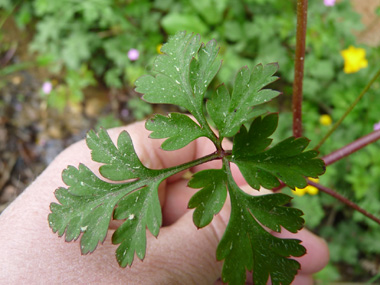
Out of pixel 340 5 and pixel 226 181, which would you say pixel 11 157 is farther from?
pixel 340 5

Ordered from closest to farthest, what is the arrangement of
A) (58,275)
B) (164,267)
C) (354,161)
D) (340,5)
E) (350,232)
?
1. (58,275)
2. (164,267)
3. (354,161)
4. (350,232)
5. (340,5)

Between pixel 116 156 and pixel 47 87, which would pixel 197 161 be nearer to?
pixel 116 156

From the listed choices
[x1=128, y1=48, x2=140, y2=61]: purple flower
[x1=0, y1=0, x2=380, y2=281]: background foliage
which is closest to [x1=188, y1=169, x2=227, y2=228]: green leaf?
[x1=0, y1=0, x2=380, y2=281]: background foliage

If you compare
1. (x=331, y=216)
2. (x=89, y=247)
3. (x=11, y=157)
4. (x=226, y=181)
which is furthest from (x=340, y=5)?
(x=11, y=157)

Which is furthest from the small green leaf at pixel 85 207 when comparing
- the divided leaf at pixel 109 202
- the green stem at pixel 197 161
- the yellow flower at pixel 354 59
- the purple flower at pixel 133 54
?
the yellow flower at pixel 354 59

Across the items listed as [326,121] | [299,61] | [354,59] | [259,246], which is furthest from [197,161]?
[354,59]

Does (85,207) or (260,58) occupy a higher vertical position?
(85,207)

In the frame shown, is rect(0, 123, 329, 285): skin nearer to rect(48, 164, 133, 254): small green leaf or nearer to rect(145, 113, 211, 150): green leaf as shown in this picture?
rect(48, 164, 133, 254): small green leaf

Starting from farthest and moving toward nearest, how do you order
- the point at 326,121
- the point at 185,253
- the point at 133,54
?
the point at 133,54 → the point at 326,121 → the point at 185,253
